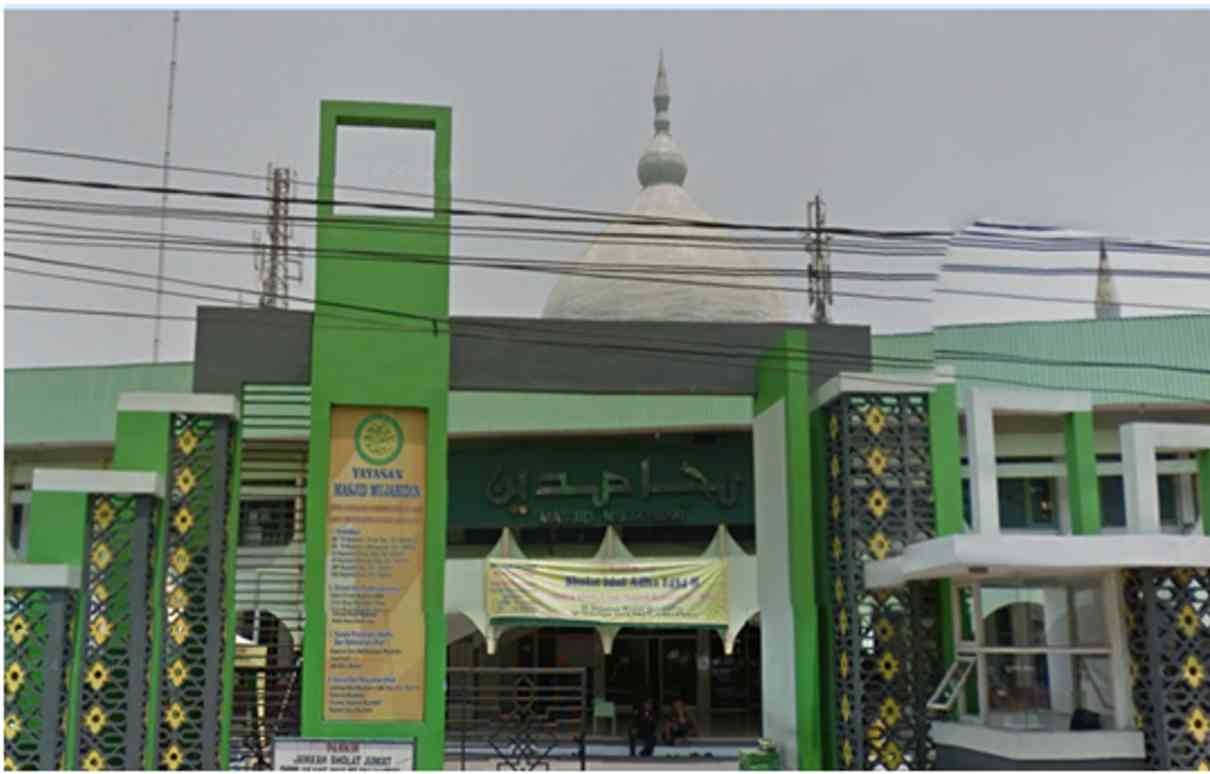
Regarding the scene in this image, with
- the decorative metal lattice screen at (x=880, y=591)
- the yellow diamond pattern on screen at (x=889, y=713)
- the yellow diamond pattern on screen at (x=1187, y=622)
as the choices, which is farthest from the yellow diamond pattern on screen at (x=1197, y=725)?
the yellow diamond pattern on screen at (x=889, y=713)

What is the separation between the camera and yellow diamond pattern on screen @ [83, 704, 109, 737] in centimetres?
1105

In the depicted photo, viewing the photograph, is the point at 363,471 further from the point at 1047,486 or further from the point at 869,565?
the point at 1047,486

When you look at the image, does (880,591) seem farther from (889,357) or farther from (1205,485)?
(889,357)

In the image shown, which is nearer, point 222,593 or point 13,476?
point 222,593

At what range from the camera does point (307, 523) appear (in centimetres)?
1191

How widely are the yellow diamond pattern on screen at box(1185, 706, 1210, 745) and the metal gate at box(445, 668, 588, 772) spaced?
6.44 m

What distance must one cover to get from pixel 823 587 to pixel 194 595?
17.8 feet

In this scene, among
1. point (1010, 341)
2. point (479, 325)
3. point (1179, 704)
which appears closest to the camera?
point (1179, 704)

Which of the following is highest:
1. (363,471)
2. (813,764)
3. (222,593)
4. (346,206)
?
(346,206)

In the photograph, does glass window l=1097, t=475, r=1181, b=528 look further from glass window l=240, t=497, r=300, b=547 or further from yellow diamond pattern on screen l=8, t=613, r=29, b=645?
yellow diamond pattern on screen l=8, t=613, r=29, b=645

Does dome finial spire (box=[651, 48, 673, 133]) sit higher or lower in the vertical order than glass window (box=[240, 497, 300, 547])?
higher

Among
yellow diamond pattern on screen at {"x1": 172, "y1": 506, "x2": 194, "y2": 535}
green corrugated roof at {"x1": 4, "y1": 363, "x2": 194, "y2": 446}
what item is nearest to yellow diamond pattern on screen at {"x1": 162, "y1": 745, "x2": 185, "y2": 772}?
yellow diamond pattern on screen at {"x1": 172, "y1": 506, "x2": 194, "y2": 535}

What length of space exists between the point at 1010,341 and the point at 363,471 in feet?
37.0

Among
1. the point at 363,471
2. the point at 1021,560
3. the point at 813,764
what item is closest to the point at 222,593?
the point at 363,471
